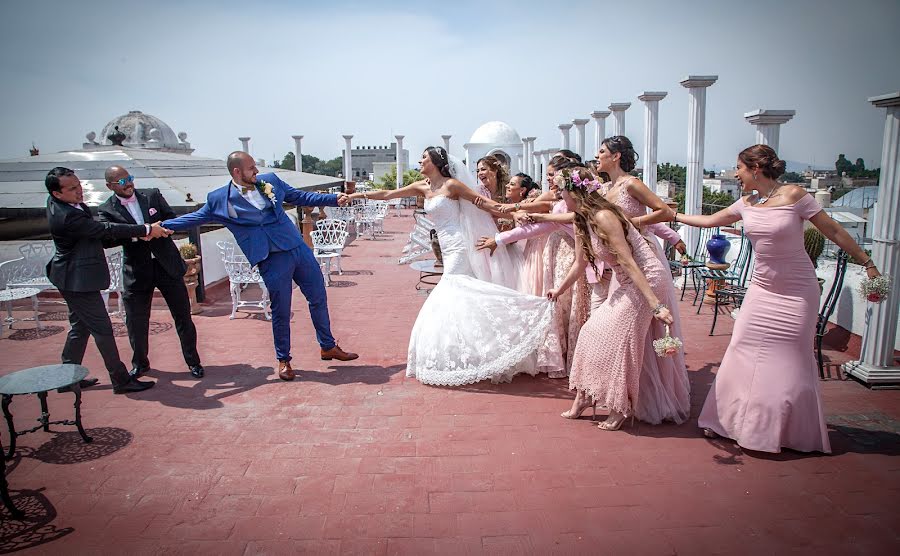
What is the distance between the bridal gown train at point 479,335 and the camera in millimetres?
4613

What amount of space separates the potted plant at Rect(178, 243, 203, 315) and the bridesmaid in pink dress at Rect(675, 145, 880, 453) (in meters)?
6.52

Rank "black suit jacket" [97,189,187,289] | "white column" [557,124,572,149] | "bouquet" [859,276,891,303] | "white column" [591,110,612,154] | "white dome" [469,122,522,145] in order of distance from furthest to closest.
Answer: "white dome" [469,122,522,145] → "white column" [557,124,572,149] → "white column" [591,110,612,154] → "black suit jacket" [97,189,187,289] → "bouquet" [859,276,891,303]

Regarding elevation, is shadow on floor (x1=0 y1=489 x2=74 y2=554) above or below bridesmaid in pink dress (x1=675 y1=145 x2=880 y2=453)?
below

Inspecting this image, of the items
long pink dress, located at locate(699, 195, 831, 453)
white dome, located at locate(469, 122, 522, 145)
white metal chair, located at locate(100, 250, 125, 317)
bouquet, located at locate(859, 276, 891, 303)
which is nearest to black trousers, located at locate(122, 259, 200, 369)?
white metal chair, located at locate(100, 250, 125, 317)

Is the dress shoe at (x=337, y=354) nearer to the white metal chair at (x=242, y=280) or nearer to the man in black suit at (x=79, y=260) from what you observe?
the man in black suit at (x=79, y=260)

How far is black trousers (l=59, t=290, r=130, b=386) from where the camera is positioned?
4.52 metres

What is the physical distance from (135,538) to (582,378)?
2767 millimetres

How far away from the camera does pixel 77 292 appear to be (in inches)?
176

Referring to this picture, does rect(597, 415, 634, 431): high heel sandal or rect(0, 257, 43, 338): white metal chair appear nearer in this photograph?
rect(597, 415, 634, 431): high heel sandal

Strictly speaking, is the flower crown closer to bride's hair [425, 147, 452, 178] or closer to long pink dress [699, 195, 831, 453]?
long pink dress [699, 195, 831, 453]

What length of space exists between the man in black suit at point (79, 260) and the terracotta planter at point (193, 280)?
2.79m

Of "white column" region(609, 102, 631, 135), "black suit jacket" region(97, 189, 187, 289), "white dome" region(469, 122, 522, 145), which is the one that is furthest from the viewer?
"white dome" region(469, 122, 522, 145)

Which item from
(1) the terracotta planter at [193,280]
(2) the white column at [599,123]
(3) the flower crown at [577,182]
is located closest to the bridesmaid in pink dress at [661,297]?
(3) the flower crown at [577,182]

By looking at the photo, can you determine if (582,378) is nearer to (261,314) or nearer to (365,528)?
(365,528)
